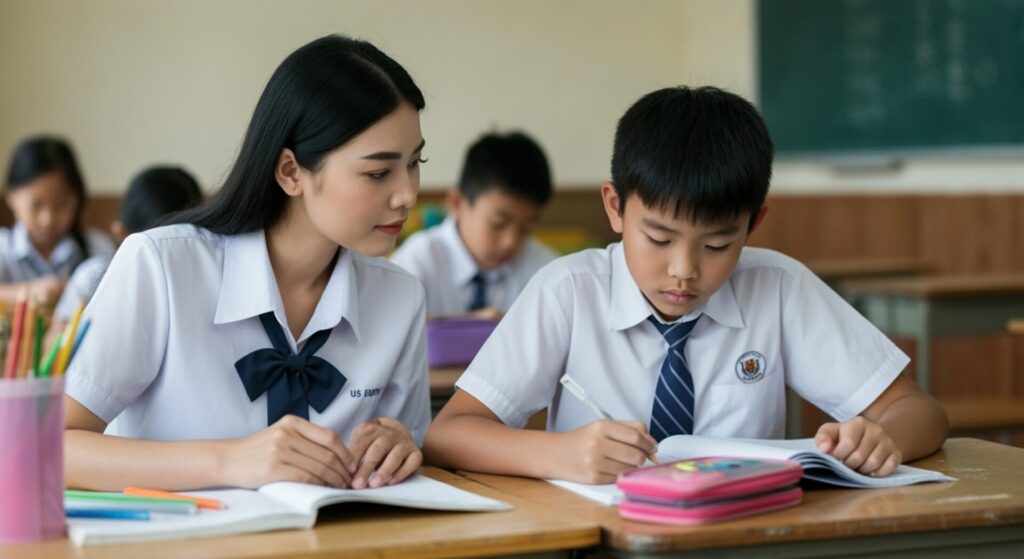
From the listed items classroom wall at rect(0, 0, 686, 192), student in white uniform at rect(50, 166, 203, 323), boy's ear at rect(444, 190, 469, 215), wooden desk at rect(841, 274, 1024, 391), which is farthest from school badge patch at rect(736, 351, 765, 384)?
classroom wall at rect(0, 0, 686, 192)

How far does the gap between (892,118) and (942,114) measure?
0.29 metres

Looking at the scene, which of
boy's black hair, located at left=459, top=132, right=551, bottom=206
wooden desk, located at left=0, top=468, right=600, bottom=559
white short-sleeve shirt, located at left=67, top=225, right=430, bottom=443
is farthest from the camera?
boy's black hair, located at left=459, top=132, right=551, bottom=206

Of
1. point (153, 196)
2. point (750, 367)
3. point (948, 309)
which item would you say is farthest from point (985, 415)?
point (153, 196)

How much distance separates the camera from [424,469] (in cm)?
171

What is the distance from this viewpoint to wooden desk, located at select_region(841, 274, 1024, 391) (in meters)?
3.88

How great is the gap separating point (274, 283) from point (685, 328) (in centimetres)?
55

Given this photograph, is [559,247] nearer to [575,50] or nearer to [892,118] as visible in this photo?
[575,50]

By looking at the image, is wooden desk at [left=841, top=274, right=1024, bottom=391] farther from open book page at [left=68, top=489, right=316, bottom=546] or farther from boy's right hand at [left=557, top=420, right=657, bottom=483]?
open book page at [left=68, top=489, right=316, bottom=546]

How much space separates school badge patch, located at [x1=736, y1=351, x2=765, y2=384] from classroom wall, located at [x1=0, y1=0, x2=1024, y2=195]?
3381 mm

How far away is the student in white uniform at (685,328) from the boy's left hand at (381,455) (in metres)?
0.11

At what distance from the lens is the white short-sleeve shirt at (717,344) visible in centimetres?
187

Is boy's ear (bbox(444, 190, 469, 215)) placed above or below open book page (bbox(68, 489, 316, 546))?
above

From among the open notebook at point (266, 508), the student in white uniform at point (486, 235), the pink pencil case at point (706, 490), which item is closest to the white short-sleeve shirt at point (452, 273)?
the student in white uniform at point (486, 235)

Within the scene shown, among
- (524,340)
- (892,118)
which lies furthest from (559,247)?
(524,340)
